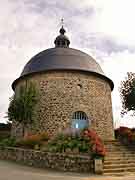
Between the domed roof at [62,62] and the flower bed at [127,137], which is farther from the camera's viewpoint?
the domed roof at [62,62]

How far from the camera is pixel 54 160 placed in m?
13.2

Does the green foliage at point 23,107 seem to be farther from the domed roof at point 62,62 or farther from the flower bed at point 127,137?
the flower bed at point 127,137

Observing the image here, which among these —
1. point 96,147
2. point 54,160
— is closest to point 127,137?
point 96,147

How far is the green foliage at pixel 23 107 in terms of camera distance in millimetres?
18703

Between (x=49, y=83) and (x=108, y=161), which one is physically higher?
(x=49, y=83)

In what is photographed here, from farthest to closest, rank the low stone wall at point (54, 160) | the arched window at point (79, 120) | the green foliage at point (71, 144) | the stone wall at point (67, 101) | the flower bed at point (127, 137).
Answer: the arched window at point (79, 120), the stone wall at point (67, 101), the flower bed at point (127, 137), the green foliage at point (71, 144), the low stone wall at point (54, 160)

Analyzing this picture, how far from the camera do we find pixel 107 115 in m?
20.9

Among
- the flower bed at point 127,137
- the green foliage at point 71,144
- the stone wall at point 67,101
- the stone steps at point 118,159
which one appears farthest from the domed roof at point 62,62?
the green foliage at point 71,144

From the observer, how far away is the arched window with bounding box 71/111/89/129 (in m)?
19.5

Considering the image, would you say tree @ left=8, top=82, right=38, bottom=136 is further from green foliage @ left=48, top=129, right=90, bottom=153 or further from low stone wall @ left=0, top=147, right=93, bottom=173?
green foliage @ left=48, top=129, right=90, bottom=153

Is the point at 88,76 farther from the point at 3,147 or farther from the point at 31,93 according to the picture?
the point at 3,147

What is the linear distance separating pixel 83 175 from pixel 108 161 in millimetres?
1948

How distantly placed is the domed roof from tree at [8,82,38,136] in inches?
77.5

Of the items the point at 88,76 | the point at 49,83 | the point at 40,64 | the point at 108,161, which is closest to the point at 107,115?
the point at 88,76
